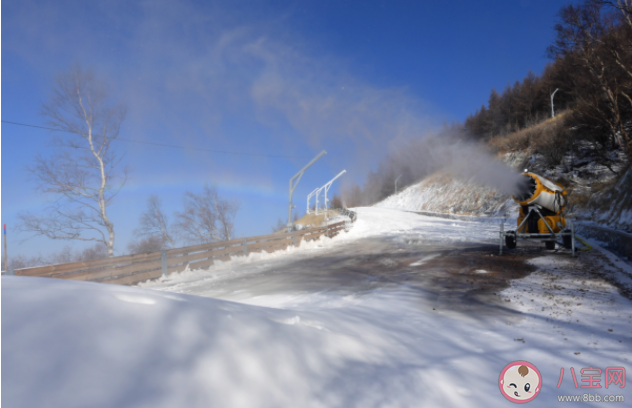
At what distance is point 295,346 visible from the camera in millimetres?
2809

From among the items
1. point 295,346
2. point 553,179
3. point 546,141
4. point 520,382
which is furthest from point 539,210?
point 546,141

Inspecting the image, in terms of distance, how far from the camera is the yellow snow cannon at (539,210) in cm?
1250

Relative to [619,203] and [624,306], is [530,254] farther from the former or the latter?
[619,203]

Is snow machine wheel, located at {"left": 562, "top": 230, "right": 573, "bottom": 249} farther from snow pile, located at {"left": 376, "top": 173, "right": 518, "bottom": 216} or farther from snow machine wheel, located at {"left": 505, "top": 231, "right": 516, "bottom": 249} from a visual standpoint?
snow pile, located at {"left": 376, "top": 173, "right": 518, "bottom": 216}

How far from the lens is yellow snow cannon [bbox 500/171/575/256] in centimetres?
1250

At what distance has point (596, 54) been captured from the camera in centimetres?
2434

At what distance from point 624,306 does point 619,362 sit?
8.55ft

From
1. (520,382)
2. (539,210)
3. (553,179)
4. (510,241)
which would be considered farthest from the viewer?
(553,179)

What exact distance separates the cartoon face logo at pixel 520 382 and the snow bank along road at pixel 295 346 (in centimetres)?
9

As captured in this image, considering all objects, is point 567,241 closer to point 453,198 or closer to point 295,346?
point 295,346

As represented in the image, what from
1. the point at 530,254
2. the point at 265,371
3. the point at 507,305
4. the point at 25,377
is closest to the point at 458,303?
the point at 507,305

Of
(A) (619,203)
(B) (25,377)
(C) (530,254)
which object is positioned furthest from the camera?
(A) (619,203)

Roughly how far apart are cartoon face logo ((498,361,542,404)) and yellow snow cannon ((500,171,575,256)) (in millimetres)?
10116

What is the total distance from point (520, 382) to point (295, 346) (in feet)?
7.05
